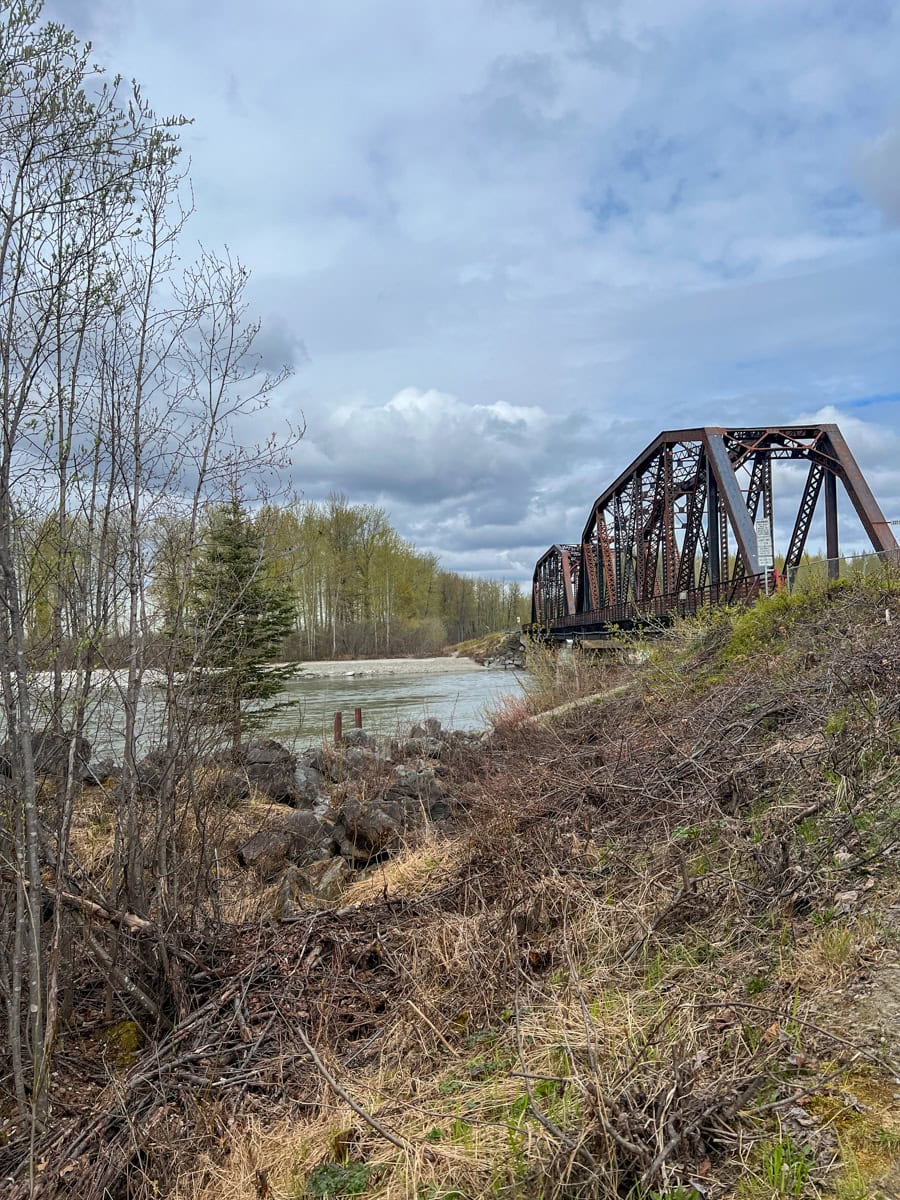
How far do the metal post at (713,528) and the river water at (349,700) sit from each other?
595 centimetres

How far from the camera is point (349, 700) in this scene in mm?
29344

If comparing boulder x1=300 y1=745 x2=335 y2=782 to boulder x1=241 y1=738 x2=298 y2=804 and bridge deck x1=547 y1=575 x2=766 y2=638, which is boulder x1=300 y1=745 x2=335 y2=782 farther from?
bridge deck x1=547 y1=575 x2=766 y2=638

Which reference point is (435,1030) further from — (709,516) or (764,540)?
(709,516)

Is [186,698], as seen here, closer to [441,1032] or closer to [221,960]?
[221,960]

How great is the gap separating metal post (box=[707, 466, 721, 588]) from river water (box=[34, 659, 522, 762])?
595cm

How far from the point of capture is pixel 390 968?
475cm

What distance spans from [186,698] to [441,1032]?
9.25 ft

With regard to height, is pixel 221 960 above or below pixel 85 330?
below

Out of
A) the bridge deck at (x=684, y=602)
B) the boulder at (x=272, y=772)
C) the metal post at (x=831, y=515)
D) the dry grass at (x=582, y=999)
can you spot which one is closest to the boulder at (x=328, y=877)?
the dry grass at (x=582, y=999)

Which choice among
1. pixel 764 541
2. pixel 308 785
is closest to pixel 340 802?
pixel 308 785

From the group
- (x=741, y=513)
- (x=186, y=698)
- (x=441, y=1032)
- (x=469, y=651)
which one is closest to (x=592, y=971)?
(x=441, y=1032)

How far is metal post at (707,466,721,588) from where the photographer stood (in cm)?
1969

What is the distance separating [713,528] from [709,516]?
0.59 metres

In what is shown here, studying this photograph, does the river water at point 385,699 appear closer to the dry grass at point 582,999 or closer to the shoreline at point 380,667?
the shoreline at point 380,667
